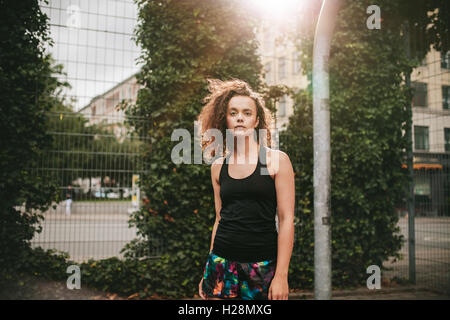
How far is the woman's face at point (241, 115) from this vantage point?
2508 mm

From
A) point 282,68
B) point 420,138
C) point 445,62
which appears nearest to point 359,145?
point 420,138

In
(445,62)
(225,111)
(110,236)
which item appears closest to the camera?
(225,111)

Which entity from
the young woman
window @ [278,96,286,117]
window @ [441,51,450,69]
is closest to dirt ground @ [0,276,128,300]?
the young woman

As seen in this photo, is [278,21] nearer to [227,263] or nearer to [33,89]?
[33,89]

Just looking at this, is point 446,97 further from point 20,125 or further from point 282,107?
point 20,125

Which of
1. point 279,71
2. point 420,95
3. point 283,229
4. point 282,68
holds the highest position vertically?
point 282,68

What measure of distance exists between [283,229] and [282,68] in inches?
198

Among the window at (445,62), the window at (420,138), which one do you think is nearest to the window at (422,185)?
the window at (420,138)

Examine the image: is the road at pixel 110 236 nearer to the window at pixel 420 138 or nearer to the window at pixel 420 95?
the window at pixel 420 138

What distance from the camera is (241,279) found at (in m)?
2.32

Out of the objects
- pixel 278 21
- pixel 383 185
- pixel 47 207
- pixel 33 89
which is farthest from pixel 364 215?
pixel 33 89

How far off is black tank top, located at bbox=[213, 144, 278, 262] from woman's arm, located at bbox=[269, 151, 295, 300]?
0.08m

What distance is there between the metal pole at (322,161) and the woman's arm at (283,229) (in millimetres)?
1466

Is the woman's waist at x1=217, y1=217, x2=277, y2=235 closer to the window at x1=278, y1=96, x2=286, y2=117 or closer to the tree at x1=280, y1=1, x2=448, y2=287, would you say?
the tree at x1=280, y1=1, x2=448, y2=287
